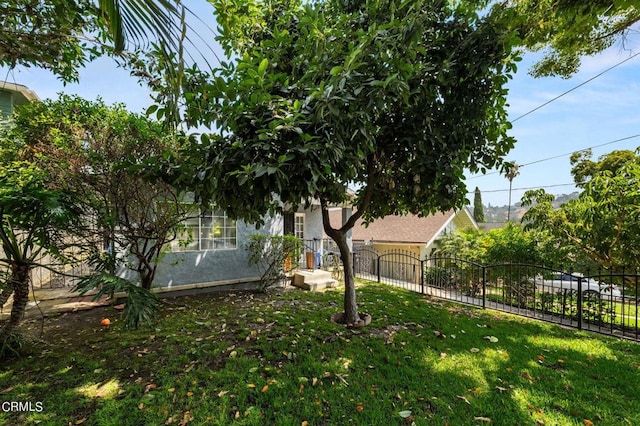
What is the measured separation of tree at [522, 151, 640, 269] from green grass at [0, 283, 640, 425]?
222 centimetres

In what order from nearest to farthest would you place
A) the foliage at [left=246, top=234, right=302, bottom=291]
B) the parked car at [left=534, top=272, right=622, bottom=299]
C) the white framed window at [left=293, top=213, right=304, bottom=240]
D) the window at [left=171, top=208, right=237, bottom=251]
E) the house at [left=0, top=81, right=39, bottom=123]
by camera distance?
the parked car at [left=534, top=272, right=622, bottom=299] → the window at [left=171, top=208, right=237, bottom=251] → the foliage at [left=246, top=234, right=302, bottom=291] → the house at [left=0, top=81, right=39, bottom=123] → the white framed window at [left=293, top=213, right=304, bottom=240]

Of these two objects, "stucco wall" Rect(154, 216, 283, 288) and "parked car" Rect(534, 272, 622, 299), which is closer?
"parked car" Rect(534, 272, 622, 299)

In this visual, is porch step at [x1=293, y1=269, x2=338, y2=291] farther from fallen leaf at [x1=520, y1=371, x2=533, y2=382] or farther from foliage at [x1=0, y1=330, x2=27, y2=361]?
foliage at [x1=0, y1=330, x2=27, y2=361]

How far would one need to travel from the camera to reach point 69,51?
14.4 feet

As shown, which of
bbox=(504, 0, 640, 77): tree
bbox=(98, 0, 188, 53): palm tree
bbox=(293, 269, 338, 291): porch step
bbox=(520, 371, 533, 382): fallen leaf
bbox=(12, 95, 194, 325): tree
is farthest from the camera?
bbox=(293, 269, 338, 291): porch step

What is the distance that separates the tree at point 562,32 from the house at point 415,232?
11.1m

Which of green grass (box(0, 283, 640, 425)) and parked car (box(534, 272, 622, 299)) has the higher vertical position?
parked car (box(534, 272, 622, 299))

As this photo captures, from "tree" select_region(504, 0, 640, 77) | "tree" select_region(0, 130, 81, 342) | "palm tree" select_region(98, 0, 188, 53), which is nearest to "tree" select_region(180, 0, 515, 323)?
"tree" select_region(504, 0, 640, 77)

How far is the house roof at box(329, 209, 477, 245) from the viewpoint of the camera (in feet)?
62.5

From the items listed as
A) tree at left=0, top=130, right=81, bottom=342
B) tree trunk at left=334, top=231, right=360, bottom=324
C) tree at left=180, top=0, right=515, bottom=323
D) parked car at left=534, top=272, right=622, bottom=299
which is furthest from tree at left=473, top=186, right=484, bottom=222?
tree at left=0, top=130, right=81, bottom=342

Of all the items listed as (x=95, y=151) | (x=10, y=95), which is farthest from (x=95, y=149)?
(x=10, y=95)

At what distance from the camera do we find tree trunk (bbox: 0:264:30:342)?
3752mm

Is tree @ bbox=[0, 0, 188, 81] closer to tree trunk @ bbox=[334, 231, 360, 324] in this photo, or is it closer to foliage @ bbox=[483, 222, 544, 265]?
tree trunk @ bbox=[334, 231, 360, 324]

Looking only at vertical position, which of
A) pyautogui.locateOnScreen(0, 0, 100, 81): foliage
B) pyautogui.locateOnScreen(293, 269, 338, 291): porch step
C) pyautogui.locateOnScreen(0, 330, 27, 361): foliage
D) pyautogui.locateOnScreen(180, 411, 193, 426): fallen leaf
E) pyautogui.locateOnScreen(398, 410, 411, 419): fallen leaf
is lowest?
pyautogui.locateOnScreen(293, 269, 338, 291): porch step
